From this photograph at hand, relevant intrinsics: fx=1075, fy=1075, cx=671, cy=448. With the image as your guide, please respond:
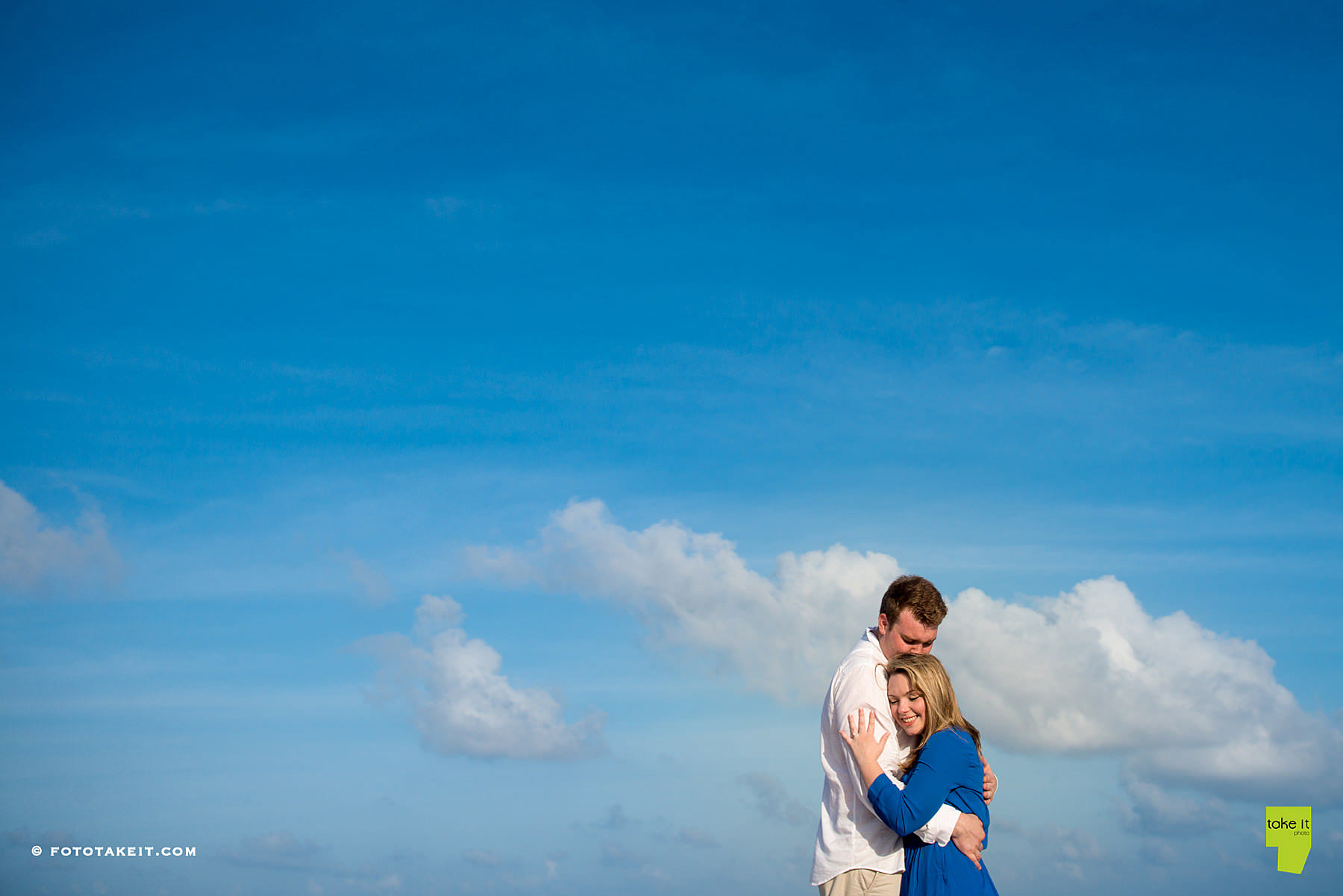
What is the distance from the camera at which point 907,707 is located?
9.02 meters

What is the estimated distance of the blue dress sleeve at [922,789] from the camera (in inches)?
340

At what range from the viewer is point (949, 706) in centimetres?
903

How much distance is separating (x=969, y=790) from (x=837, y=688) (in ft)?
4.53

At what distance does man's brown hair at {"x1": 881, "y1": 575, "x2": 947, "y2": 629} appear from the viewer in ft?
31.4

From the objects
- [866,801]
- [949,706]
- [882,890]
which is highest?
[949,706]

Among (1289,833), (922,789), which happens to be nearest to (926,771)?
(922,789)

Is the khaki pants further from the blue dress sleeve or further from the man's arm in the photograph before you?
the blue dress sleeve

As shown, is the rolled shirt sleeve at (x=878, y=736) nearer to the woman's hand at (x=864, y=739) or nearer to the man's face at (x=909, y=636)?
the woman's hand at (x=864, y=739)

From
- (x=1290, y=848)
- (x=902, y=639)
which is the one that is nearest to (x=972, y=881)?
(x=902, y=639)

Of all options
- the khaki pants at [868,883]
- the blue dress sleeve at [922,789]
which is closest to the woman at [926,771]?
the blue dress sleeve at [922,789]

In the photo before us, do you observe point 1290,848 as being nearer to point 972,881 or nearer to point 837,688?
point 972,881

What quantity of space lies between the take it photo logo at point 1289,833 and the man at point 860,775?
3.79 meters

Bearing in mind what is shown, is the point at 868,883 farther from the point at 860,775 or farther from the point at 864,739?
the point at 864,739

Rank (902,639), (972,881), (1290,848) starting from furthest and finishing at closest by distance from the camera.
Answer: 1. (1290,848)
2. (902,639)
3. (972,881)
